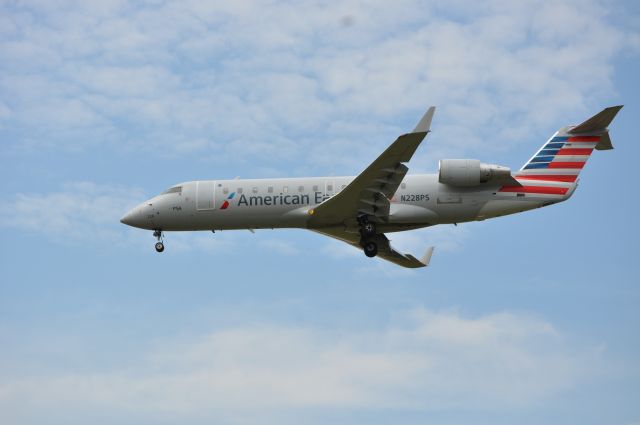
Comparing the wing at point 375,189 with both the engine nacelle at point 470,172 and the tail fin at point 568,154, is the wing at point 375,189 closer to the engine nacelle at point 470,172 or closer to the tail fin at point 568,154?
A: the engine nacelle at point 470,172

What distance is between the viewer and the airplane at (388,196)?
42.2 meters

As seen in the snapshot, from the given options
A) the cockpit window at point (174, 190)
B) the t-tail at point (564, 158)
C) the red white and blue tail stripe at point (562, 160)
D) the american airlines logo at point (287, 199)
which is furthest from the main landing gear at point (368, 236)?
the cockpit window at point (174, 190)

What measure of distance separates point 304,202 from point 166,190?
664 centimetres

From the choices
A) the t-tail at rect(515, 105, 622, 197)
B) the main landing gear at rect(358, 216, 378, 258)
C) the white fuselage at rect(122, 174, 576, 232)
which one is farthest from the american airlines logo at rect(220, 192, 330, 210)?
the t-tail at rect(515, 105, 622, 197)

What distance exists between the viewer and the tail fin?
4309 cm

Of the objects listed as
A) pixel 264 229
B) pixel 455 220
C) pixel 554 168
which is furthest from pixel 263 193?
pixel 554 168

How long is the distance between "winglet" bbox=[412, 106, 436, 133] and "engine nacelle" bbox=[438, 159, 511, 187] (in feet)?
12.2

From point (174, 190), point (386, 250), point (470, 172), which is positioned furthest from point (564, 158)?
point (174, 190)

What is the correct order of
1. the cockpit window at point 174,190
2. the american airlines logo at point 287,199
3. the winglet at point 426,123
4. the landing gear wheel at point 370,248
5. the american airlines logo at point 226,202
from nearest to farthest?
1. the winglet at point 426,123
2. the american airlines logo at point 287,199
3. the landing gear wheel at point 370,248
4. the american airlines logo at point 226,202
5. the cockpit window at point 174,190

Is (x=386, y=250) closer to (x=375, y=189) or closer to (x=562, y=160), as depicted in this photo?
(x=375, y=189)

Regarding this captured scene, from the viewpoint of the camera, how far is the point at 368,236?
43.4m

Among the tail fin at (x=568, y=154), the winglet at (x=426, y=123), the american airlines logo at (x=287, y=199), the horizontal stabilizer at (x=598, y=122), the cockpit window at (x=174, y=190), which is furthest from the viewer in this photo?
the cockpit window at (x=174, y=190)

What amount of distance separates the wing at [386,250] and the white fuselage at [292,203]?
6.42 ft

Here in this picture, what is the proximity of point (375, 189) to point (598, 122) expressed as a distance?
9.84m
